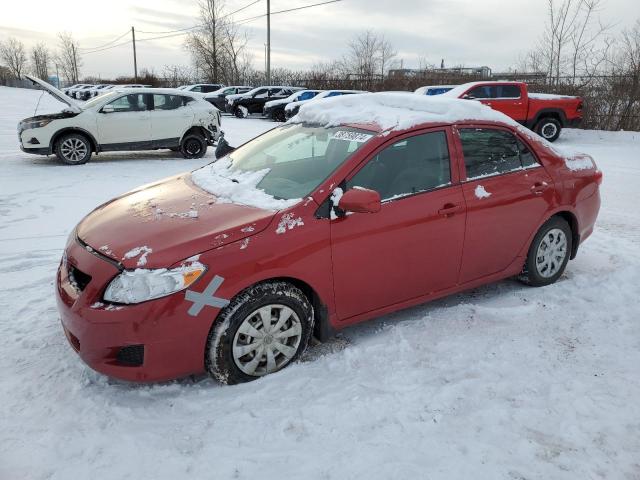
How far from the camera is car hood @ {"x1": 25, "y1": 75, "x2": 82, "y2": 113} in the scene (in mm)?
10203

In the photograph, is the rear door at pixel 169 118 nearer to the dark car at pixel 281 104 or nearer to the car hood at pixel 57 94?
the car hood at pixel 57 94

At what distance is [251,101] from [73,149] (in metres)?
15.4

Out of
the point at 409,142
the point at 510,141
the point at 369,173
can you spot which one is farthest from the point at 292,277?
the point at 510,141

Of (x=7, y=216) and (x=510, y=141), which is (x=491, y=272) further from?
(x=7, y=216)

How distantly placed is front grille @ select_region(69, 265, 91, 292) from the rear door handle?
7.69 ft

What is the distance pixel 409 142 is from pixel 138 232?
6.36 feet

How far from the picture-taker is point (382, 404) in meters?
2.95

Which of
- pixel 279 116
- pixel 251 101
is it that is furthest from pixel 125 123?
pixel 251 101

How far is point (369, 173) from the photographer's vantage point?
3473 mm

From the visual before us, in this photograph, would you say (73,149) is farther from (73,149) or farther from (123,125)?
(123,125)

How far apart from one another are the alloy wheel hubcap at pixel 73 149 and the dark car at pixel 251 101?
1491 centimetres

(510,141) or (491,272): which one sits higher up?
(510,141)

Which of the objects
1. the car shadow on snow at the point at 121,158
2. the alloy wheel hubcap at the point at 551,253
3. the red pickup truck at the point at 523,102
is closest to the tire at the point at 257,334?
Result: the alloy wheel hubcap at the point at 551,253

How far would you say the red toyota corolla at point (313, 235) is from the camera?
2.85 m
